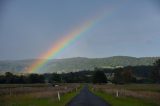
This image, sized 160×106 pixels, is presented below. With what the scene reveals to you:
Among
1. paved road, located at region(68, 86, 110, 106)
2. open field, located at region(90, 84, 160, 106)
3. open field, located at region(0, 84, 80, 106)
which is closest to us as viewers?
paved road, located at region(68, 86, 110, 106)

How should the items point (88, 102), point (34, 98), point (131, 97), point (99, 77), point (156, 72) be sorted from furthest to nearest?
point (99, 77) < point (156, 72) < point (34, 98) < point (131, 97) < point (88, 102)

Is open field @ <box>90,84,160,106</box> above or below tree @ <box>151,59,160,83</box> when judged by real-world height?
below

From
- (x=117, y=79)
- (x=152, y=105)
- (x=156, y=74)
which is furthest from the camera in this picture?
(x=117, y=79)

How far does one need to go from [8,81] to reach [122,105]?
14375 centimetres

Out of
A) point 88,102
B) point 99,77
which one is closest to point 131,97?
point 88,102

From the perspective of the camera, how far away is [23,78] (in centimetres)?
17212

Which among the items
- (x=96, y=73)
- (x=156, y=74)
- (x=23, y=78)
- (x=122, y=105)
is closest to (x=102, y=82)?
(x=96, y=73)

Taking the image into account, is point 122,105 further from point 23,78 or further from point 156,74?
point 23,78

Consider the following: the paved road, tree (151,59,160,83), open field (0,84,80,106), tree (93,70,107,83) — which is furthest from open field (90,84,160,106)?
tree (93,70,107,83)

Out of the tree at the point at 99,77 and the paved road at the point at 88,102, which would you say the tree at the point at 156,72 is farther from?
the paved road at the point at 88,102

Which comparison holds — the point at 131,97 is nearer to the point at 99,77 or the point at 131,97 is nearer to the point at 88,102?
the point at 88,102

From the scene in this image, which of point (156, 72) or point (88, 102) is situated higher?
point (156, 72)

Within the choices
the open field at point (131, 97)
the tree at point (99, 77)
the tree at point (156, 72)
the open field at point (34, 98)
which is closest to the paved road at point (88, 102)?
the open field at point (131, 97)

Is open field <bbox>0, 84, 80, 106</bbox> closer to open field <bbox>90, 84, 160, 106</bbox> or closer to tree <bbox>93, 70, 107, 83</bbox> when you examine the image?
open field <bbox>90, 84, 160, 106</bbox>
